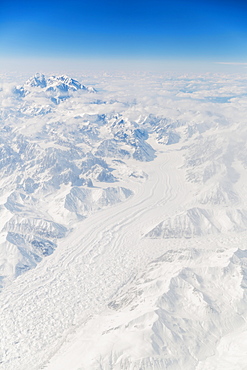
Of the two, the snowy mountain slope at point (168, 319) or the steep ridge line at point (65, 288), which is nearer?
the snowy mountain slope at point (168, 319)

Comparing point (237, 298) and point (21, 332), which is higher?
point (237, 298)

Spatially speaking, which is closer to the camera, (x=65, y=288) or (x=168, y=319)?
(x=168, y=319)

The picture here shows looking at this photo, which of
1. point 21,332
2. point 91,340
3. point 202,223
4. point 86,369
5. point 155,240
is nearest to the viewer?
point 86,369

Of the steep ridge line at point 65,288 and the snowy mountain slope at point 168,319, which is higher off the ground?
the snowy mountain slope at point 168,319

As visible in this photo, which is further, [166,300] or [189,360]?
[166,300]

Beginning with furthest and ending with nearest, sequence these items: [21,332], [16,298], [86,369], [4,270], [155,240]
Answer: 1. [155,240]
2. [4,270]
3. [16,298]
4. [21,332]
5. [86,369]

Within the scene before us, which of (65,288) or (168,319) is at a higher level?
(168,319)

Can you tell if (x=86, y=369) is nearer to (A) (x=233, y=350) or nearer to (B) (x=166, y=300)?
(B) (x=166, y=300)

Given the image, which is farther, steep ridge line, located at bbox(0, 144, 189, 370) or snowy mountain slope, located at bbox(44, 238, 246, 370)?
steep ridge line, located at bbox(0, 144, 189, 370)

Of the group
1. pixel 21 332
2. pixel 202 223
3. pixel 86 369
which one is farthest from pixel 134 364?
pixel 202 223

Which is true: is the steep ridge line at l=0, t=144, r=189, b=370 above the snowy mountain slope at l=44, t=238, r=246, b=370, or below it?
below
